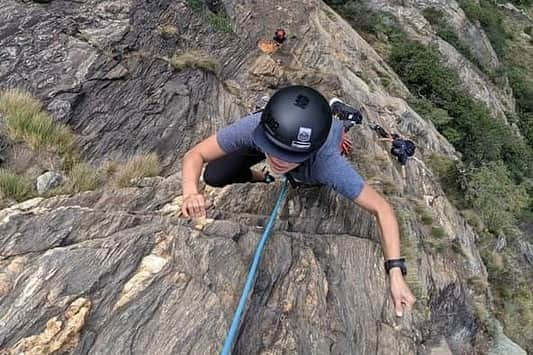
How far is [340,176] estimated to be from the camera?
4.48 meters

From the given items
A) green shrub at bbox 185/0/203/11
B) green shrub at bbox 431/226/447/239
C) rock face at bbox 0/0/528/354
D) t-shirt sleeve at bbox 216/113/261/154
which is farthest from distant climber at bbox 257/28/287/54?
t-shirt sleeve at bbox 216/113/261/154

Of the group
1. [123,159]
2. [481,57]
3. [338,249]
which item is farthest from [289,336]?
[481,57]

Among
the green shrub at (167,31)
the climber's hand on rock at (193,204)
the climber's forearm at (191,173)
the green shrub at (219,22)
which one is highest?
the climber's forearm at (191,173)

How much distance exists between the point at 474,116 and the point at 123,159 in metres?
17.3

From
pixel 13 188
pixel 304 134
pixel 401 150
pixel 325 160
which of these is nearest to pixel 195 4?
pixel 401 150

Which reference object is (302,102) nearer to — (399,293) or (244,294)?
(244,294)

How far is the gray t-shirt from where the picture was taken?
14.6 ft

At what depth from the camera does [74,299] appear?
11.9 ft

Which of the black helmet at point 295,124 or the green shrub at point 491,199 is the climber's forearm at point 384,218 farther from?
the green shrub at point 491,199

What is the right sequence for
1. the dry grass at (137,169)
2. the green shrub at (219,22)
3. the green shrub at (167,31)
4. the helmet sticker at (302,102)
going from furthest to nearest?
the green shrub at (219,22) → the green shrub at (167,31) → the dry grass at (137,169) → the helmet sticker at (302,102)

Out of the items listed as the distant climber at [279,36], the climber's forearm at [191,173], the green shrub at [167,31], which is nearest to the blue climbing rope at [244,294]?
the climber's forearm at [191,173]

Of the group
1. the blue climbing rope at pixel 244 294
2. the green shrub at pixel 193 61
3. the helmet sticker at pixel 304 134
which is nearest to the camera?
the blue climbing rope at pixel 244 294

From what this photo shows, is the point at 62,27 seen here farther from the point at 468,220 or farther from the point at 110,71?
the point at 468,220

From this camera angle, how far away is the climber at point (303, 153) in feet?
13.7
